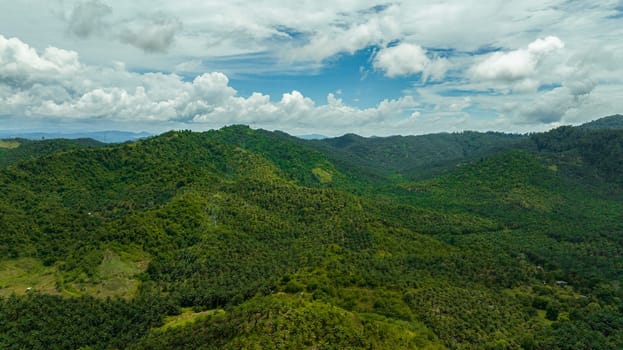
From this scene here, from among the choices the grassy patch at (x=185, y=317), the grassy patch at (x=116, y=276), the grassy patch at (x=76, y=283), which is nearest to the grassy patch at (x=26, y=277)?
the grassy patch at (x=76, y=283)

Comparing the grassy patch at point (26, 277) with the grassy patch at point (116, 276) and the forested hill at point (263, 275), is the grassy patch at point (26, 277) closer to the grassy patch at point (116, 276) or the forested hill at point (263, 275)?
the forested hill at point (263, 275)

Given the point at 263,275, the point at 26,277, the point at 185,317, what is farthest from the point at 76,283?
the point at 263,275

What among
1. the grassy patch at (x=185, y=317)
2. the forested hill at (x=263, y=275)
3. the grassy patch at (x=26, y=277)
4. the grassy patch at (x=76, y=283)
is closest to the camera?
the forested hill at (x=263, y=275)

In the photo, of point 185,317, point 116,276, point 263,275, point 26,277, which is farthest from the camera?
point 263,275

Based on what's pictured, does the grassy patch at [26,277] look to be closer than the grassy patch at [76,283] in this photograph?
Yes

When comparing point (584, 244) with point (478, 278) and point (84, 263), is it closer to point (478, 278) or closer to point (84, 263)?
point (478, 278)

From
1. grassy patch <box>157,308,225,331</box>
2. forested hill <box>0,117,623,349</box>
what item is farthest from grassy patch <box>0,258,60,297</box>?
grassy patch <box>157,308,225,331</box>

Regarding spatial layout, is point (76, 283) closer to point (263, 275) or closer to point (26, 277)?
point (26, 277)

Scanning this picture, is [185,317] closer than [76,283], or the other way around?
[185,317]

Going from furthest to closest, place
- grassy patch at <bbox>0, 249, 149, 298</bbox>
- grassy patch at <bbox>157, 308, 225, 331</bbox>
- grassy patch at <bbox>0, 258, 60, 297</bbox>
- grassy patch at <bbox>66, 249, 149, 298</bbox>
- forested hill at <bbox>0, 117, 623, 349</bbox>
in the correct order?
1. grassy patch at <bbox>66, 249, 149, 298</bbox>
2. grassy patch at <bbox>0, 249, 149, 298</bbox>
3. grassy patch at <bbox>0, 258, 60, 297</bbox>
4. grassy patch at <bbox>157, 308, 225, 331</bbox>
5. forested hill at <bbox>0, 117, 623, 349</bbox>

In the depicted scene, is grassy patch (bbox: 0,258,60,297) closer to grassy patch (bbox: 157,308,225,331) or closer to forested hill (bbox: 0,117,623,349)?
forested hill (bbox: 0,117,623,349)

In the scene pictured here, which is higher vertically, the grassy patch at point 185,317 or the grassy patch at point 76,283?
the grassy patch at point 76,283
